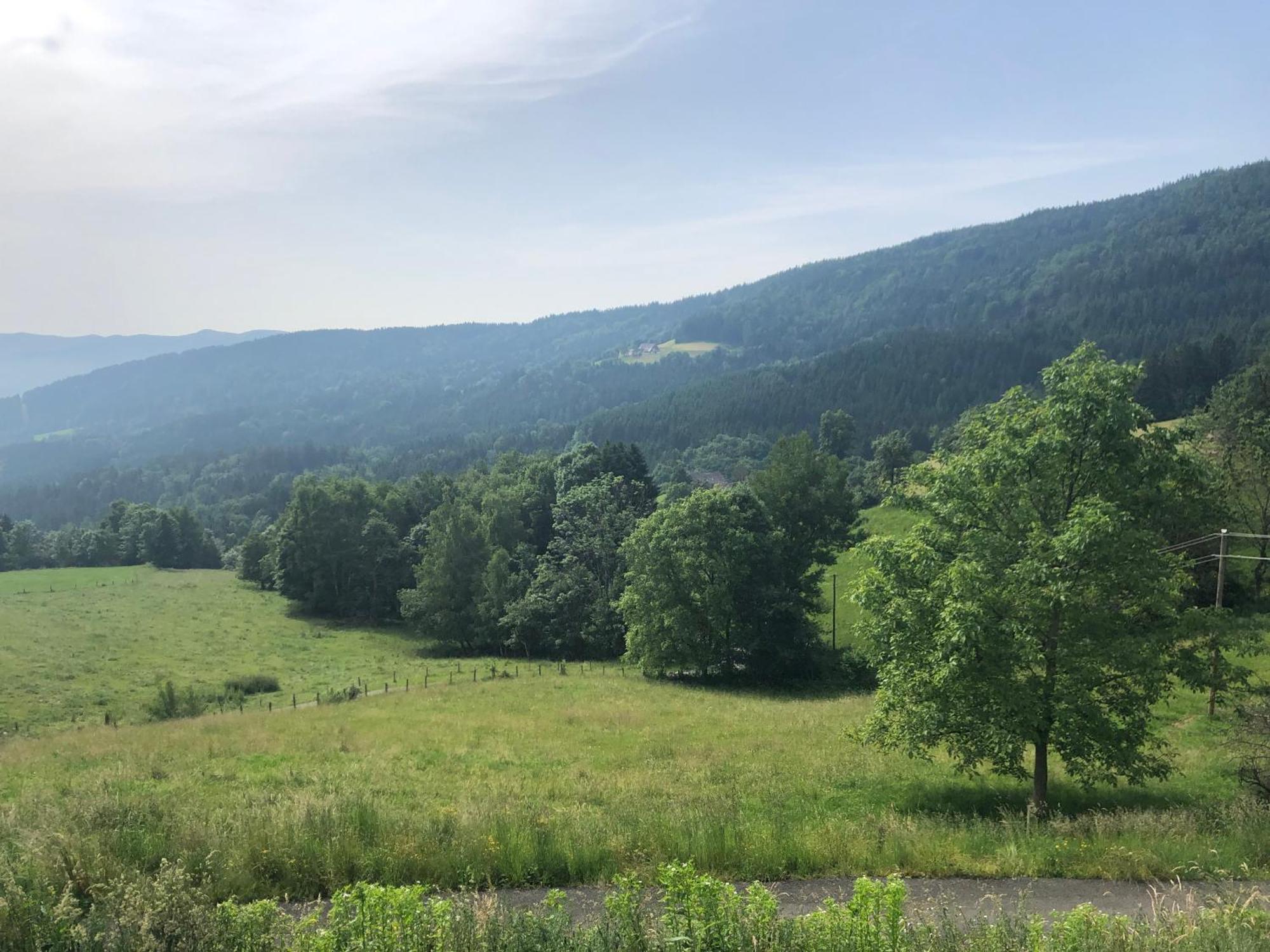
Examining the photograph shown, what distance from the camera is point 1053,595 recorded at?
1295 cm

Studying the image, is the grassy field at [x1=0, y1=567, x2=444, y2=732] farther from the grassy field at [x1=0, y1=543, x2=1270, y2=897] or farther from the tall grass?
the tall grass

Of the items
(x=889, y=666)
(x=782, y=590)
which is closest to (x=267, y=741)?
(x=889, y=666)

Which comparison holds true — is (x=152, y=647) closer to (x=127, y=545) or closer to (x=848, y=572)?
(x=848, y=572)

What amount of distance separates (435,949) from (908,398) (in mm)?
208369

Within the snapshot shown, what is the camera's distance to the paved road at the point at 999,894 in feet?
27.1

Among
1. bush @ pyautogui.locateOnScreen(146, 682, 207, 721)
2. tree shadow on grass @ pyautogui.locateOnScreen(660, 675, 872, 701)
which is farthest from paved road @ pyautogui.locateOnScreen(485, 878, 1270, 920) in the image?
bush @ pyautogui.locateOnScreen(146, 682, 207, 721)

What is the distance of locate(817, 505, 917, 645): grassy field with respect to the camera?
54250mm

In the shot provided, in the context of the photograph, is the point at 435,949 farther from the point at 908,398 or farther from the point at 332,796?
the point at 908,398

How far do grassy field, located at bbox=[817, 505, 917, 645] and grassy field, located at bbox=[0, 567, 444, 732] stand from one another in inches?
1146

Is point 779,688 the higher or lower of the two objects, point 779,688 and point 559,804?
the lower

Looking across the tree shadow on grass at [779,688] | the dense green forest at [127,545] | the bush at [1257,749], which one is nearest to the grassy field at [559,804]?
the bush at [1257,749]

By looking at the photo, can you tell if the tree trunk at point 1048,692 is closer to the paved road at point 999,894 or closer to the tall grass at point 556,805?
the tall grass at point 556,805

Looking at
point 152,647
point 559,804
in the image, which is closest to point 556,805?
point 559,804

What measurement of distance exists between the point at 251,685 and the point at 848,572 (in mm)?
46828
